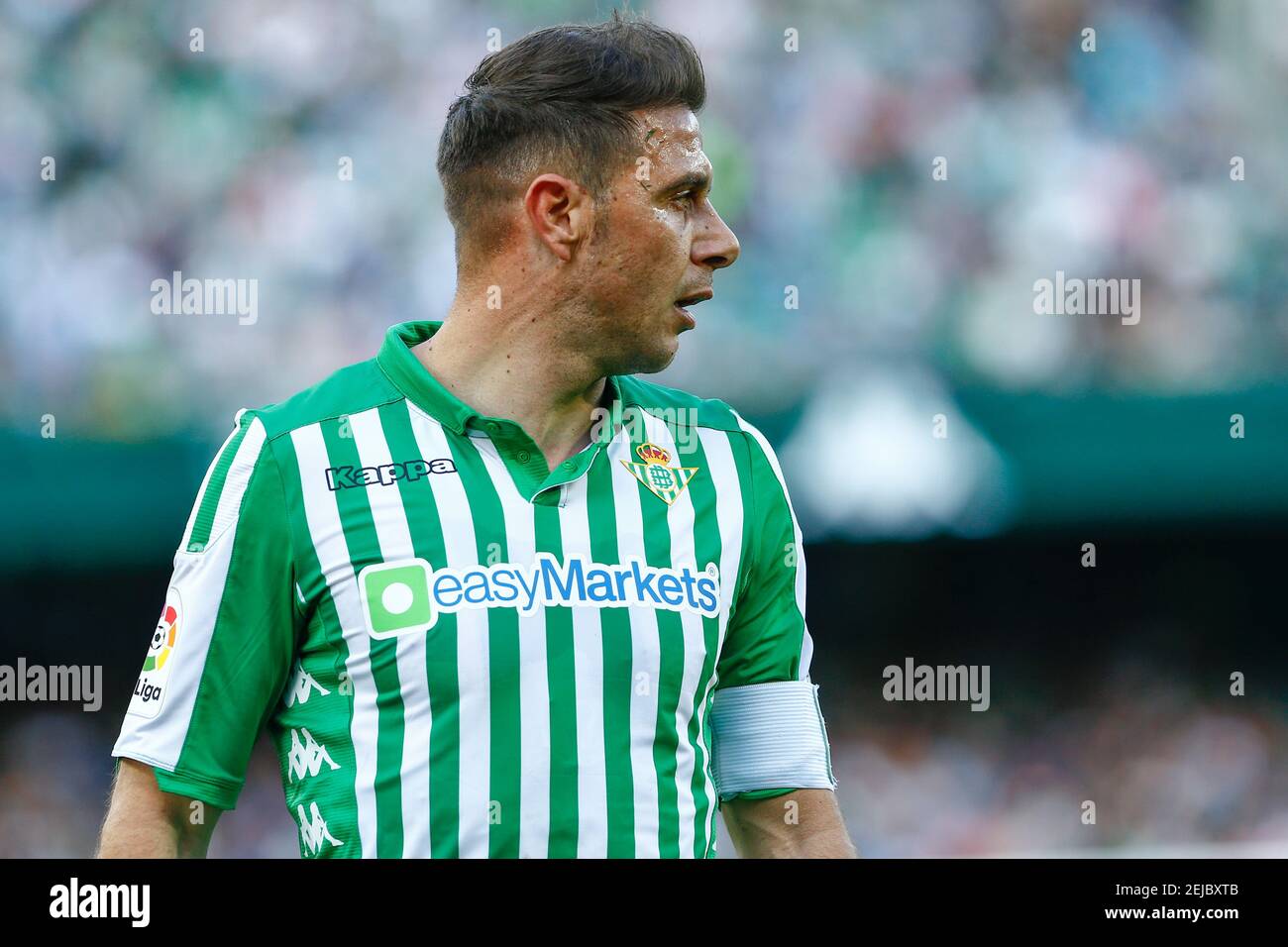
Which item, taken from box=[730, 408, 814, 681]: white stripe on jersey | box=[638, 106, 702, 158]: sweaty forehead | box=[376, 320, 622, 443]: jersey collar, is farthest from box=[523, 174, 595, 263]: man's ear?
box=[730, 408, 814, 681]: white stripe on jersey

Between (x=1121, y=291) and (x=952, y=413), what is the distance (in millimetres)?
710

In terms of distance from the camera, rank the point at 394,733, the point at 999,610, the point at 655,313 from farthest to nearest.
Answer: the point at 999,610
the point at 655,313
the point at 394,733

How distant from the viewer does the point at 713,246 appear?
68.0 inches

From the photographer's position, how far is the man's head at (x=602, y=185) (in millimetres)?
1713

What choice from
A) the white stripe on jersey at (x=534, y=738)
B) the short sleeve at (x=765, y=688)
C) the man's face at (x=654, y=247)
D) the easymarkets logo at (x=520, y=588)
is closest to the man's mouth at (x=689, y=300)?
the man's face at (x=654, y=247)

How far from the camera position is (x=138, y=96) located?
406 centimetres

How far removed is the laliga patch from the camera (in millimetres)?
1586

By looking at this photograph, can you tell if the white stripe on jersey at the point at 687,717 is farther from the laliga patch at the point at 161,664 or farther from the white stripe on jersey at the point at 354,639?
the laliga patch at the point at 161,664

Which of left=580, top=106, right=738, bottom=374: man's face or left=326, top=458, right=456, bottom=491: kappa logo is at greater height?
left=580, top=106, right=738, bottom=374: man's face

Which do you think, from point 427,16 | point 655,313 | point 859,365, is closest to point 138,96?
point 427,16

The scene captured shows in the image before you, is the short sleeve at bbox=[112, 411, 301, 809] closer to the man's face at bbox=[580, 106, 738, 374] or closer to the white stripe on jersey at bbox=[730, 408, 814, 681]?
the man's face at bbox=[580, 106, 738, 374]
